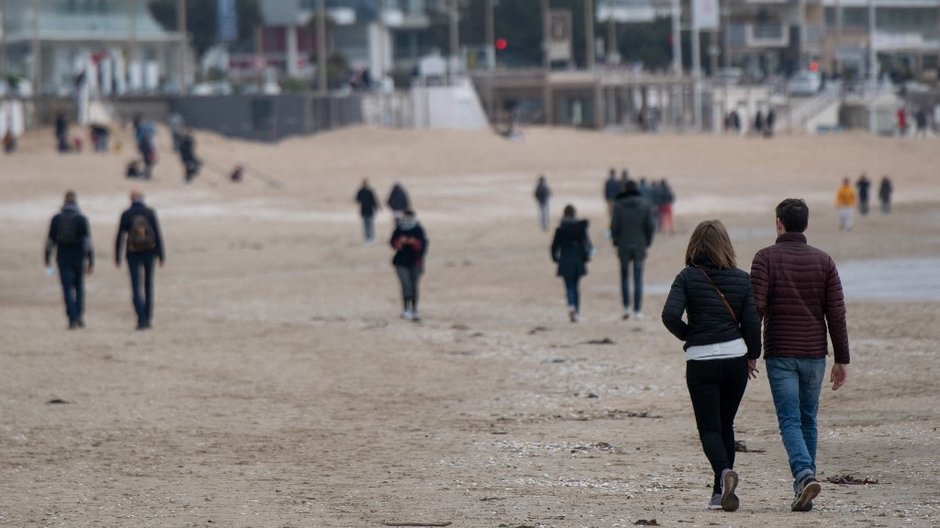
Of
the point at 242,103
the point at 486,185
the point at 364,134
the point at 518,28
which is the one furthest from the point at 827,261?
the point at 518,28

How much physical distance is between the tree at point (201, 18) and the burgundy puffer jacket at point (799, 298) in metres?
91.4

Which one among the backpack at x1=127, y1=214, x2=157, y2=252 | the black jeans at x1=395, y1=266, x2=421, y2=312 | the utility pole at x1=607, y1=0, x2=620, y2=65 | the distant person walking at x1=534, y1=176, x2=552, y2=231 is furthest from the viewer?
the utility pole at x1=607, y1=0, x2=620, y2=65

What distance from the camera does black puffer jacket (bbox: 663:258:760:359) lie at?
330 inches

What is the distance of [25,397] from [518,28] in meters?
92.5

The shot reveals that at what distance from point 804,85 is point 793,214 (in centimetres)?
7646

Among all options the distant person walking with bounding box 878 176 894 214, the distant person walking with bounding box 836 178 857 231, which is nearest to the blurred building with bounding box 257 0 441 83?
the distant person walking with bounding box 878 176 894 214

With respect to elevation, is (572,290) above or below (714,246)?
below

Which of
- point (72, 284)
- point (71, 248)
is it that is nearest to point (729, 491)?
point (71, 248)

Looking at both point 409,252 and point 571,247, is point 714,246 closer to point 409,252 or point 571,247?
point 571,247

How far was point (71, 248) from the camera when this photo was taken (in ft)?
64.9

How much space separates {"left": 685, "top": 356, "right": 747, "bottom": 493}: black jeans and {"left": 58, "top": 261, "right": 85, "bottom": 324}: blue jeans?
41.2 ft

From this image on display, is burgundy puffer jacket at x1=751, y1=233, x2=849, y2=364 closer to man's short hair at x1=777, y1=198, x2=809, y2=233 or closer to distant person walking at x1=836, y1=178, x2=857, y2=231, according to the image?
man's short hair at x1=777, y1=198, x2=809, y2=233

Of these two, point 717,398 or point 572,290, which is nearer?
point 717,398

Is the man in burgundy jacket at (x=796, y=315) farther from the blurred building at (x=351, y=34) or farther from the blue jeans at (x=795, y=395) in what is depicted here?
the blurred building at (x=351, y=34)
